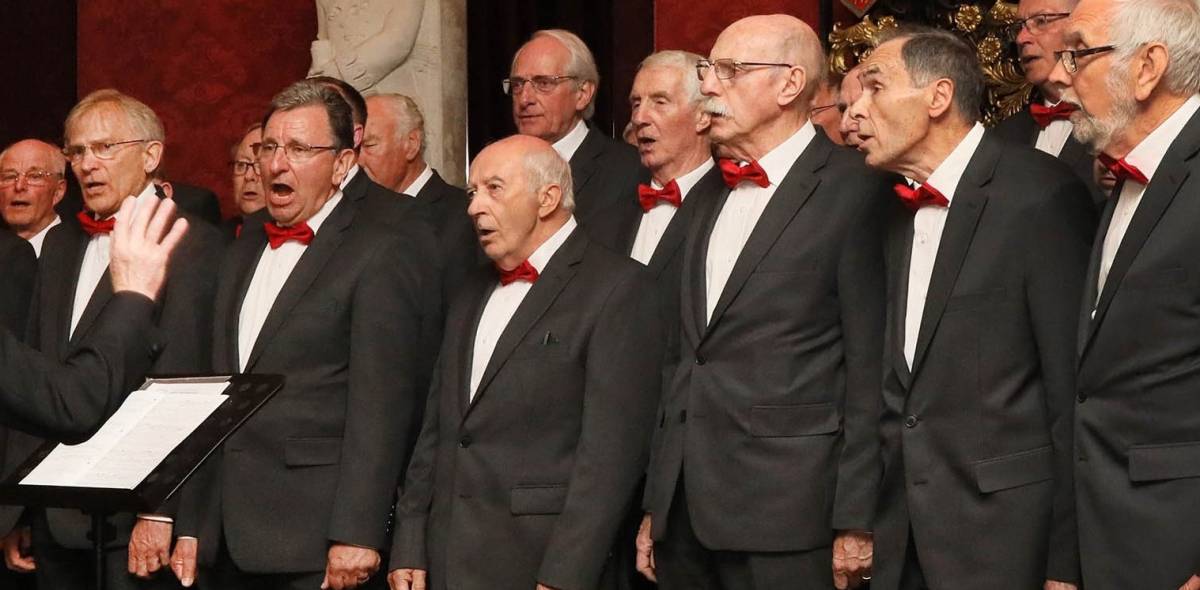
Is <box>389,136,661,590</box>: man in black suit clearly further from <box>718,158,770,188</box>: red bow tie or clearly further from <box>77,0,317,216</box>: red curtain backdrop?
<box>77,0,317,216</box>: red curtain backdrop

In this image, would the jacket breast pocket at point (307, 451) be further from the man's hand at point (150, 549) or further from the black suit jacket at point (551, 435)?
the man's hand at point (150, 549)

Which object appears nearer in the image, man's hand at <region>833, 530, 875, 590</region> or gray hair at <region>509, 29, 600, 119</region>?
man's hand at <region>833, 530, 875, 590</region>

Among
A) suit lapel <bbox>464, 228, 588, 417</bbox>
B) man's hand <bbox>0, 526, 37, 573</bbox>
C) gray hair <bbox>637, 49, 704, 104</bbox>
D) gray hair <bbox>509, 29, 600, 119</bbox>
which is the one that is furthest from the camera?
gray hair <bbox>509, 29, 600, 119</bbox>

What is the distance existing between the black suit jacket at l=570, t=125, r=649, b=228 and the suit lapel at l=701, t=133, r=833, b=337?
1.20 meters

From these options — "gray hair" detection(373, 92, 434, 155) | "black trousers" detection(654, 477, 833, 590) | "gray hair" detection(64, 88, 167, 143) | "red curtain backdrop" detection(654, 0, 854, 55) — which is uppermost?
"red curtain backdrop" detection(654, 0, 854, 55)

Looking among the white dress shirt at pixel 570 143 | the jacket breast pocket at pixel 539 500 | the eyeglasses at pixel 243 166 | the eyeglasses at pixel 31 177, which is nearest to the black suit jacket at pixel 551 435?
the jacket breast pocket at pixel 539 500

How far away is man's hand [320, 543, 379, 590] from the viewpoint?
15.0ft

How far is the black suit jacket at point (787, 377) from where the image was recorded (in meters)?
4.10

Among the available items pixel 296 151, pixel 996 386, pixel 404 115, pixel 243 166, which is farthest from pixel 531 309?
pixel 243 166

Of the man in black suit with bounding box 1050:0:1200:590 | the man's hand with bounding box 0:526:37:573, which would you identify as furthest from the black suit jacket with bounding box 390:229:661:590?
the man's hand with bounding box 0:526:37:573

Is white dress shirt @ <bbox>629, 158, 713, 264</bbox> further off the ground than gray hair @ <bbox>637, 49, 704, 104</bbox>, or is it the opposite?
gray hair @ <bbox>637, 49, 704, 104</bbox>

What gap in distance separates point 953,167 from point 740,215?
60 cm

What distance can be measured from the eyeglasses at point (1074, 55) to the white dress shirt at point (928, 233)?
1.01ft

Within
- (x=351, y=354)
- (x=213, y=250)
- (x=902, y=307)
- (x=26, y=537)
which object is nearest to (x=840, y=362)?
(x=902, y=307)
